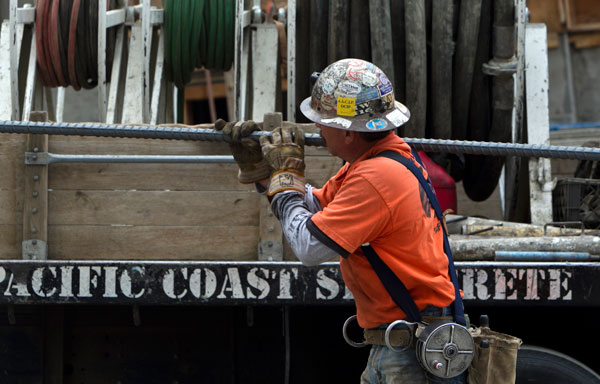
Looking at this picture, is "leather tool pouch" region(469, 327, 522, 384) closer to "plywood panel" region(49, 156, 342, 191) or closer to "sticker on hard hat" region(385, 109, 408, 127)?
"sticker on hard hat" region(385, 109, 408, 127)

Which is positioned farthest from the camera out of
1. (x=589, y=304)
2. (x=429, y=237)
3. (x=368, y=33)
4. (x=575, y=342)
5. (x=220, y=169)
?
(x=368, y=33)

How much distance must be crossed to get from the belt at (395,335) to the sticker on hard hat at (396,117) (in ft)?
2.05

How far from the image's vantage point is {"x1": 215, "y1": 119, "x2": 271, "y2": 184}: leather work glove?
304cm

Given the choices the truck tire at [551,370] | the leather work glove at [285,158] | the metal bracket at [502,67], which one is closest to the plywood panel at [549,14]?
the metal bracket at [502,67]

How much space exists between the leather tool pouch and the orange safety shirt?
0.25 metres

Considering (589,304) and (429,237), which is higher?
(429,237)

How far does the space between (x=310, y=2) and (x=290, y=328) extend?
179 cm

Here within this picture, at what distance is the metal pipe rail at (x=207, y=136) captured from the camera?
3029mm

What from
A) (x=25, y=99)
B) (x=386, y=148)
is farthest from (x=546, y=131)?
(x=25, y=99)

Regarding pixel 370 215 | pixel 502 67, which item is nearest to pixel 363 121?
pixel 370 215

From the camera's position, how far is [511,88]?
14.8ft

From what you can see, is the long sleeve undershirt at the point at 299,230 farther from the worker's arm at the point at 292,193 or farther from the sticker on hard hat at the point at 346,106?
the sticker on hard hat at the point at 346,106

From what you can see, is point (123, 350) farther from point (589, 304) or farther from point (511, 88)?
point (511, 88)

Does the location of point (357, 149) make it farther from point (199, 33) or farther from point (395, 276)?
point (199, 33)
